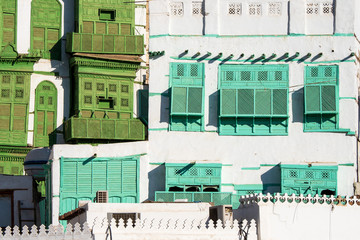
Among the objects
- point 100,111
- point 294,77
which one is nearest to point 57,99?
point 100,111

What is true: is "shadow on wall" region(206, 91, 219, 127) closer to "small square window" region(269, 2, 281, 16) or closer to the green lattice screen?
"small square window" region(269, 2, 281, 16)

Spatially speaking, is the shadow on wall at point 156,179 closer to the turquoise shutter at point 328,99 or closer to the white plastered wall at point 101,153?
the white plastered wall at point 101,153

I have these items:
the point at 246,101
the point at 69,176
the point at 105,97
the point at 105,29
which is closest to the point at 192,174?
the point at 246,101

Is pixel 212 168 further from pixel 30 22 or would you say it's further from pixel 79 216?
pixel 30 22

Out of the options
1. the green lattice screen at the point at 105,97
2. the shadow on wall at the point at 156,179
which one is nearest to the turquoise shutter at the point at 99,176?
the shadow on wall at the point at 156,179

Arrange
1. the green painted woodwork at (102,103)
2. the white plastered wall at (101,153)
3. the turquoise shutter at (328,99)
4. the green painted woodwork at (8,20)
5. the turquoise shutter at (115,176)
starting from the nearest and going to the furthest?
the white plastered wall at (101,153) → the turquoise shutter at (115,176) → the turquoise shutter at (328,99) → the green painted woodwork at (102,103) → the green painted woodwork at (8,20)

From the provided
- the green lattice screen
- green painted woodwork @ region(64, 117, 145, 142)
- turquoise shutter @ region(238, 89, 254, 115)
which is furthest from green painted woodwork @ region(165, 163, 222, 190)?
the green lattice screen

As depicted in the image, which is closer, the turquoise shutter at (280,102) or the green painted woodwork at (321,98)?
the green painted woodwork at (321,98)
